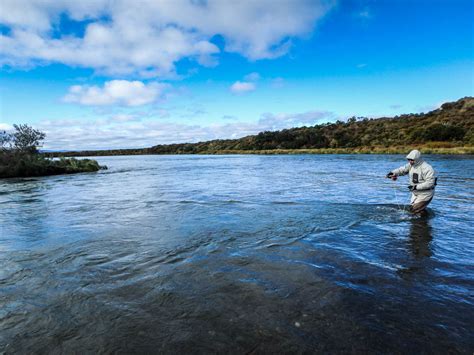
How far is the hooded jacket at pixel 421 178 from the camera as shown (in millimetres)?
10023

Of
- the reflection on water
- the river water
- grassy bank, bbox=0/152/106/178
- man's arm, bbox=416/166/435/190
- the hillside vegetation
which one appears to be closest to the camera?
the river water

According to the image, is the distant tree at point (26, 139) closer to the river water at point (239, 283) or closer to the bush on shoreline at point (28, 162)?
the bush on shoreline at point (28, 162)

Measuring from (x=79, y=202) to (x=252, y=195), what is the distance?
8.46 metres

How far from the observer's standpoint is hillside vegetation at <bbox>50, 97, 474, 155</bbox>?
2416 inches

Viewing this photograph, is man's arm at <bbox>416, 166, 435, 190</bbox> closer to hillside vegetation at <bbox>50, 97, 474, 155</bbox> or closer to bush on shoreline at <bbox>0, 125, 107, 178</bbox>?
bush on shoreline at <bbox>0, 125, 107, 178</bbox>

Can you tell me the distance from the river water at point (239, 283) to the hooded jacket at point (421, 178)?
2.60 feet

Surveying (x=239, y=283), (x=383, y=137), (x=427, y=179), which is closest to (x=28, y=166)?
(x=239, y=283)

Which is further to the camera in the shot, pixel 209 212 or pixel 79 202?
pixel 79 202

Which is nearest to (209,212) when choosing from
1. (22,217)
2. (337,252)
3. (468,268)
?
(337,252)

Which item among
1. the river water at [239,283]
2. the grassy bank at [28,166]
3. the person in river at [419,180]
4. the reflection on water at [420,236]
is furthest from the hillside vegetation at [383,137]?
the grassy bank at [28,166]

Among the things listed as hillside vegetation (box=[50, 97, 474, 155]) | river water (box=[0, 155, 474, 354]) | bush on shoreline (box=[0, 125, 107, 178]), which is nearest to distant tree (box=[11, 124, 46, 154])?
bush on shoreline (box=[0, 125, 107, 178])

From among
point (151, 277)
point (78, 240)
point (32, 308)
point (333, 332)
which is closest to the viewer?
point (333, 332)

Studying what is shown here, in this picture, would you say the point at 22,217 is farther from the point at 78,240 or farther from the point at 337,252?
the point at 337,252

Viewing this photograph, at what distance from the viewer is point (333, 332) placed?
161 inches
